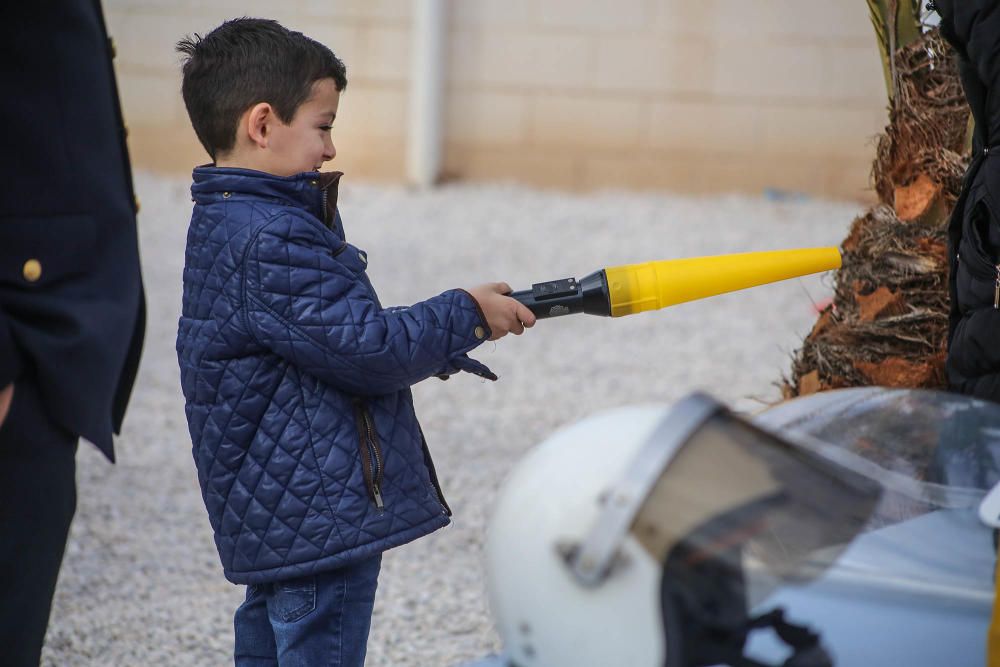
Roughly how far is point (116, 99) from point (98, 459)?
2.93 m

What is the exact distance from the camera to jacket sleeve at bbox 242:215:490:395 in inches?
71.8

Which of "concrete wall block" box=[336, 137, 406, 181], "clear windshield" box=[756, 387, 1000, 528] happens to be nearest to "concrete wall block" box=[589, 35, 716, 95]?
"concrete wall block" box=[336, 137, 406, 181]

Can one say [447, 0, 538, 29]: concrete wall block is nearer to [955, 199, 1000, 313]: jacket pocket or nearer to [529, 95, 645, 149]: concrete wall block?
[529, 95, 645, 149]: concrete wall block

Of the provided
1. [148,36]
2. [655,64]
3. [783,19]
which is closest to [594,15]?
[655,64]

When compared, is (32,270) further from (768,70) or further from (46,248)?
(768,70)

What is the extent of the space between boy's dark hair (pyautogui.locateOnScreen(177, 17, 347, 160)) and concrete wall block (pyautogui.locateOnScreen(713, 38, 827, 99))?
560cm

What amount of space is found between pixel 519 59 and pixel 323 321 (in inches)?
226

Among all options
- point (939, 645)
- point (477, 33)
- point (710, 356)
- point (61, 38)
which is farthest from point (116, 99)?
point (477, 33)

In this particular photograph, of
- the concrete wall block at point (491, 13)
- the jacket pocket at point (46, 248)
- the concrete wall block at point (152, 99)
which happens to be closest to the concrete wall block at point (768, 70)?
the concrete wall block at point (491, 13)

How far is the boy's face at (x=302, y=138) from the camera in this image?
1941mm

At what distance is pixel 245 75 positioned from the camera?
195cm

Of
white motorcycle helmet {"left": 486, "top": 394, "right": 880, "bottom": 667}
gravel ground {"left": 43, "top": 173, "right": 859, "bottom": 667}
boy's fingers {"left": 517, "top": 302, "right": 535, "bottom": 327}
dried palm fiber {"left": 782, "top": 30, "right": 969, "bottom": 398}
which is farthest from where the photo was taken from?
gravel ground {"left": 43, "top": 173, "right": 859, "bottom": 667}

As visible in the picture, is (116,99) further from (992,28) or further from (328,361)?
(992,28)

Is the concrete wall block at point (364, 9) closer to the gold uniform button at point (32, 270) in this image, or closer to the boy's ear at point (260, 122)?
the boy's ear at point (260, 122)
